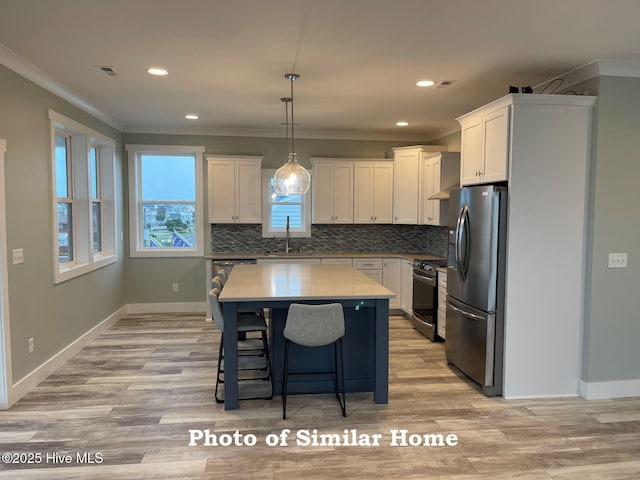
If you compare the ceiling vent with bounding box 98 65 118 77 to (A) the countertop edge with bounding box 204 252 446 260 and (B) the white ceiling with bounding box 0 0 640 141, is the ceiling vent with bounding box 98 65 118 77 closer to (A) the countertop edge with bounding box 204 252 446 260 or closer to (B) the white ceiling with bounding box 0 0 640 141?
(B) the white ceiling with bounding box 0 0 640 141

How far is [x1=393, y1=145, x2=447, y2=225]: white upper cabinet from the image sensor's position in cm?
606

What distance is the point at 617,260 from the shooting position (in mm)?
3465

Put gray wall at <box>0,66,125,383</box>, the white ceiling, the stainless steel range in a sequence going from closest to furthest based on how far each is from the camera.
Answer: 1. the white ceiling
2. gray wall at <box>0,66,125,383</box>
3. the stainless steel range

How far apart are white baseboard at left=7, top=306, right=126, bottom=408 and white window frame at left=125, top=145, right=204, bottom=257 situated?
43.9 inches

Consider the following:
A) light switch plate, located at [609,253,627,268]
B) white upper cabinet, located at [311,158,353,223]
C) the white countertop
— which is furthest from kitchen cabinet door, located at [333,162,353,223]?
light switch plate, located at [609,253,627,268]

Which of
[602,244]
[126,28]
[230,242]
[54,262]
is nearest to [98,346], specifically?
[54,262]

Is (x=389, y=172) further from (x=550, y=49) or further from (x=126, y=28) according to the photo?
(x=126, y=28)

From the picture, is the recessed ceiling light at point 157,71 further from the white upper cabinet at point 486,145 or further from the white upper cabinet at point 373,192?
the white upper cabinet at point 373,192

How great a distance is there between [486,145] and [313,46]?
1689 millimetres

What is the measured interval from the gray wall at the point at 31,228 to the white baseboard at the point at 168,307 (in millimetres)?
1797

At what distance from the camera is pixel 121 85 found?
407 centimetres

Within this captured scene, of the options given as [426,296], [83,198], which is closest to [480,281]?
[426,296]

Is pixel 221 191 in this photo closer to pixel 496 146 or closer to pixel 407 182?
pixel 407 182

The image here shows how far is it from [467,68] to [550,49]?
63 cm
